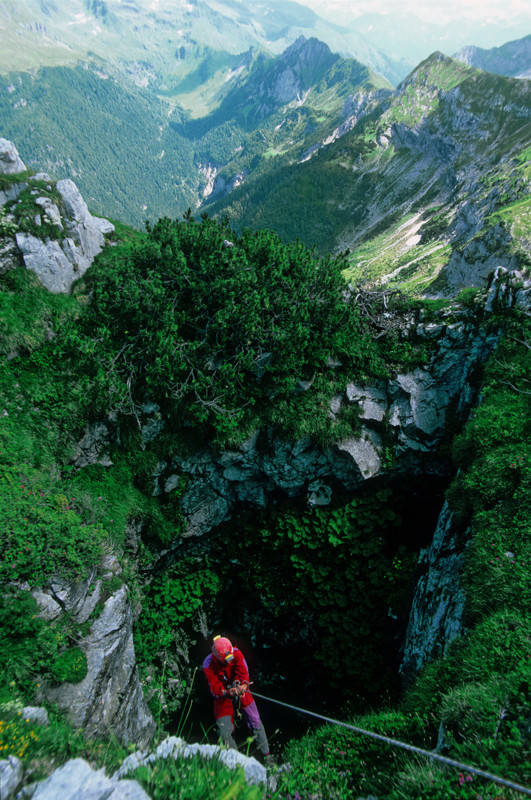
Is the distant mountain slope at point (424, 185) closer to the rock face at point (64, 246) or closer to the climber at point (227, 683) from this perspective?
the rock face at point (64, 246)

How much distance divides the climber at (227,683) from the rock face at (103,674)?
2320mm

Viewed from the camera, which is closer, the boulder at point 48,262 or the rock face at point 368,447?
the boulder at point 48,262

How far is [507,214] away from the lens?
5569cm

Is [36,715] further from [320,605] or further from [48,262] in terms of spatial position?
[48,262]

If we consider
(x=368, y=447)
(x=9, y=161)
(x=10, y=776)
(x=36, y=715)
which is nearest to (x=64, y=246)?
(x=9, y=161)

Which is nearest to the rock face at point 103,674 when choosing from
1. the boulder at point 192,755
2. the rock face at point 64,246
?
the boulder at point 192,755

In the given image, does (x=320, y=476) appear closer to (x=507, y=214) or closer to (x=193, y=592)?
(x=193, y=592)

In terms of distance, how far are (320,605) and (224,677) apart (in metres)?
4.48

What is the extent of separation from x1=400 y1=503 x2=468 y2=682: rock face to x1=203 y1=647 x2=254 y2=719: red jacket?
4042 millimetres

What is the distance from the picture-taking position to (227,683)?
7648 millimetres

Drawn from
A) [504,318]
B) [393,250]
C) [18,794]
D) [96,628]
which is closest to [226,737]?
[96,628]

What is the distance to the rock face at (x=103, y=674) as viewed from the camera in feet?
25.1

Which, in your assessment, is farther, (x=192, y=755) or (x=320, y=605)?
(x=320, y=605)

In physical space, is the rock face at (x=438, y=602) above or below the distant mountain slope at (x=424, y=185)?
below
